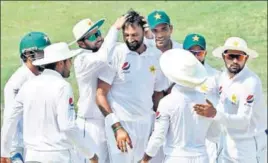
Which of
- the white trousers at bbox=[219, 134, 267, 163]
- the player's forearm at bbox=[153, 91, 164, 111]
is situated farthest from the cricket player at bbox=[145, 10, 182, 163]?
the white trousers at bbox=[219, 134, 267, 163]

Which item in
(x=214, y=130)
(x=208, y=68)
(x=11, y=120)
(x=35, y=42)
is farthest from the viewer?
(x=208, y=68)

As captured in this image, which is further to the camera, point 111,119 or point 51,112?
point 111,119

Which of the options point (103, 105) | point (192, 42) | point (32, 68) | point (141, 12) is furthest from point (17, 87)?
point (141, 12)

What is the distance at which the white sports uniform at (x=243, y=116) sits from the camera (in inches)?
226

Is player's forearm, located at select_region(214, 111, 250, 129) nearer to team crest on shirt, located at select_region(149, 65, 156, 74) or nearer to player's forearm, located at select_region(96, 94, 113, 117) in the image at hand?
team crest on shirt, located at select_region(149, 65, 156, 74)

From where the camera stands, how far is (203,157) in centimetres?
529

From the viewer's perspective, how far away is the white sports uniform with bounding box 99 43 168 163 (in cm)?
587

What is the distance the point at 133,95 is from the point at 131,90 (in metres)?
0.04

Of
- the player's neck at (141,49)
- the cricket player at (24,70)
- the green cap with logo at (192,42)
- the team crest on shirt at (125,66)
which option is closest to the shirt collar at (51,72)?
the cricket player at (24,70)

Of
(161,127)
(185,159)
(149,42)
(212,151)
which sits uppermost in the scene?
(149,42)

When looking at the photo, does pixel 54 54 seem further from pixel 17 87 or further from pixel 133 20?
pixel 17 87

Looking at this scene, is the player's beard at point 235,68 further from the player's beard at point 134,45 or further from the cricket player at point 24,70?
the cricket player at point 24,70

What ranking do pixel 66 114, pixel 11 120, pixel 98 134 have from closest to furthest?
pixel 66 114
pixel 11 120
pixel 98 134

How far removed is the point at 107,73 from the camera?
5.84 meters
